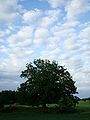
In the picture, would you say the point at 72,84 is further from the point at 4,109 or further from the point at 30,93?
the point at 4,109

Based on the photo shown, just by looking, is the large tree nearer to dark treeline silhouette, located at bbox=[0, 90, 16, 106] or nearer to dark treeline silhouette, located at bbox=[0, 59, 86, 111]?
dark treeline silhouette, located at bbox=[0, 59, 86, 111]

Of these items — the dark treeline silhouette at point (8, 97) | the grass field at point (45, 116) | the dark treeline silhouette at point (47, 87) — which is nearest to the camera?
the grass field at point (45, 116)

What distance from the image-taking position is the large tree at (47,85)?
3236 inches

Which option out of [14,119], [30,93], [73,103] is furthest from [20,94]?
[14,119]

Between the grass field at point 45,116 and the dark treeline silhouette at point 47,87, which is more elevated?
→ the dark treeline silhouette at point 47,87

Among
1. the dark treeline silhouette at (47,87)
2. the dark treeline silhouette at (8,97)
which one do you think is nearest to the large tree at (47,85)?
the dark treeline silhouette at (47,87)

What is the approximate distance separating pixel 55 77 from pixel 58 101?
664 cm

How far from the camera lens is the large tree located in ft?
270

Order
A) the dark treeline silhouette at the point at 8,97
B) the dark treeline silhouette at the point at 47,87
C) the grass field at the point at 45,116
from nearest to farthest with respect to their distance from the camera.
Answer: the grass field at the point at 45,116
the dark treeline silhouette at the point at 47,87
the dark treeline silhouette at the point at 8,97

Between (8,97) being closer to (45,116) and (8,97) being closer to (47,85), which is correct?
(47,85)

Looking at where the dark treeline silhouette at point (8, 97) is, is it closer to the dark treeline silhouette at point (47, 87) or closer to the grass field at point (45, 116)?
the dark treeline silhouette at point (47, 87)

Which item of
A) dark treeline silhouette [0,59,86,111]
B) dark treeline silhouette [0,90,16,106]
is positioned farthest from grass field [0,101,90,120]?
dark treeline silhouette [0,90,16,106]

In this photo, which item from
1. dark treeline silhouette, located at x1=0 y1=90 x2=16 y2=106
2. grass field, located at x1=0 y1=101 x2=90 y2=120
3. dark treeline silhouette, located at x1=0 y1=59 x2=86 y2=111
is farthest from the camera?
dark treeline silhouette, located at x1=0 y1=90 x2=16 y2=106

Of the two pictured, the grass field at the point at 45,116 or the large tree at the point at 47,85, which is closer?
the grass field at the point at 45,116
